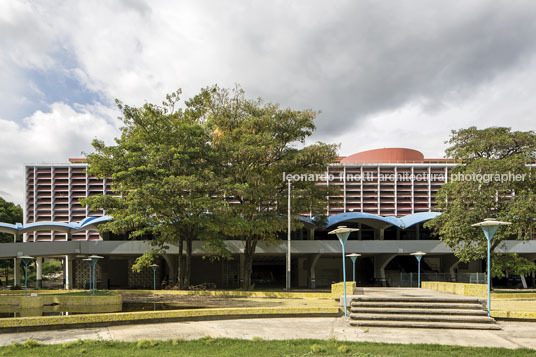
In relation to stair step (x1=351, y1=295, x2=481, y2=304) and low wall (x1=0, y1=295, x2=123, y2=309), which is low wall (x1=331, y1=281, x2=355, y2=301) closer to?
stair step (x1=351, y1=295, x2=481, y2=304)

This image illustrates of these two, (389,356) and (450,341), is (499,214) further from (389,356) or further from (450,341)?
(389,356)

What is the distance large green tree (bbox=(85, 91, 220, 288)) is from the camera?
2542 cm

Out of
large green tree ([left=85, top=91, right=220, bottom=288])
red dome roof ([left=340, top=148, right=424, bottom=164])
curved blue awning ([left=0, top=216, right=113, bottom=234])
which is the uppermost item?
red dome roof ([left=340, top=148, right=424, bottom=164])

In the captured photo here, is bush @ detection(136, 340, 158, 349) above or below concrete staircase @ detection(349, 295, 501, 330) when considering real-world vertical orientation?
above

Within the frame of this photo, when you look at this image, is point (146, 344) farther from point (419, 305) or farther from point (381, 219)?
point (381, 219)

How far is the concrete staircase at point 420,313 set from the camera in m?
12.8

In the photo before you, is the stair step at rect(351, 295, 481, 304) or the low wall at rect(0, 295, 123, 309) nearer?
the stair step at rect(351, 295, 481, 304)

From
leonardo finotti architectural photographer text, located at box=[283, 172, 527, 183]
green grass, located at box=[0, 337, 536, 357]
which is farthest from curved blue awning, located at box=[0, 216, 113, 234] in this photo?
green grass, located at box=[0, 337, 536, 357]

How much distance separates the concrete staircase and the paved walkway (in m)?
0.45

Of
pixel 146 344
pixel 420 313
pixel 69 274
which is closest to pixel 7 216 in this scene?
pixel 69 274

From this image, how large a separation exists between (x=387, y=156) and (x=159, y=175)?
228 ft

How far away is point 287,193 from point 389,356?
20998mm

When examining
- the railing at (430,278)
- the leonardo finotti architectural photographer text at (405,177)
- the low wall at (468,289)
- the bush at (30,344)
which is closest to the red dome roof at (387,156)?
the leonardo finotti architectural photographer text at (405,177)

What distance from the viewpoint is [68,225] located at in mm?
39969
